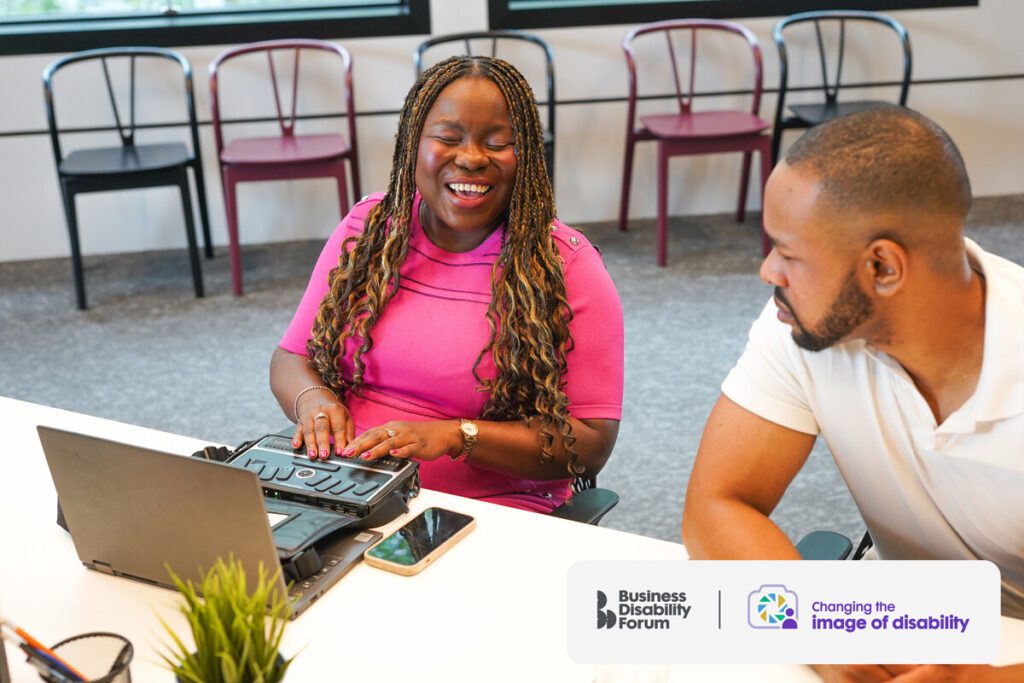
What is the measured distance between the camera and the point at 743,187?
16.3ft

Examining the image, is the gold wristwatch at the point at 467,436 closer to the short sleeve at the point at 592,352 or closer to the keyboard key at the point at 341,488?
the short sleeve at the point at 592,352

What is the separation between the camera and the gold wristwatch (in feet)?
5.88

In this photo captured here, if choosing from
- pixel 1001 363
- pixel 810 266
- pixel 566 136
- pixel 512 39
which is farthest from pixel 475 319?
pixel 566 136

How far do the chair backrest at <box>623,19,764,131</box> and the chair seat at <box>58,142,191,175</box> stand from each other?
1.78 meters

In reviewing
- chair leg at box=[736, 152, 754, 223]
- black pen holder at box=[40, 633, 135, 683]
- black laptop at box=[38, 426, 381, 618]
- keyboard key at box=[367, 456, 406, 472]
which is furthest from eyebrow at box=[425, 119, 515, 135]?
chair leg at box=[736, 152, 754, 223]

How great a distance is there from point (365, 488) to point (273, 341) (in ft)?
8.16

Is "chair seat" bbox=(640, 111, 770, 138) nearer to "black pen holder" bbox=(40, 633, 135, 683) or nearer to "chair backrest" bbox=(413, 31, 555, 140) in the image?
"chair backrest" bbox=(413, 31, 555, 140)

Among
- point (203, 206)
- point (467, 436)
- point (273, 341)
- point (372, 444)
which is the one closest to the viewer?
point (372, 444)

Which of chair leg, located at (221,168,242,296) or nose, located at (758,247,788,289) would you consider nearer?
nose, located at (758,247,788,289)

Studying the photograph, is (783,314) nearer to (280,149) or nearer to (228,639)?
(228,639)

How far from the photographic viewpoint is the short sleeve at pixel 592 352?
1.85m

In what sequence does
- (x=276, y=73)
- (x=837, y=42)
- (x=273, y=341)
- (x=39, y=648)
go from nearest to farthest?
(x=39, y=648) < (x=273, y=341) < (x=276, y=73) < (x=837, y=42)

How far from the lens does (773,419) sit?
1.54 m

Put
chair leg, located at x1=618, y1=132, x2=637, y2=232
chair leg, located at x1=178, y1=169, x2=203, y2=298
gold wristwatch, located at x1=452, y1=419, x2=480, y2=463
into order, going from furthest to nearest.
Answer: chair leg, located at x1=618, y1=132, x2=637, y2=232, chair leg, located at x1=178, y1=169, x2=203, y2=298, gold wristwatch, located at x1=452, y1=419, x2=480, y2=463
